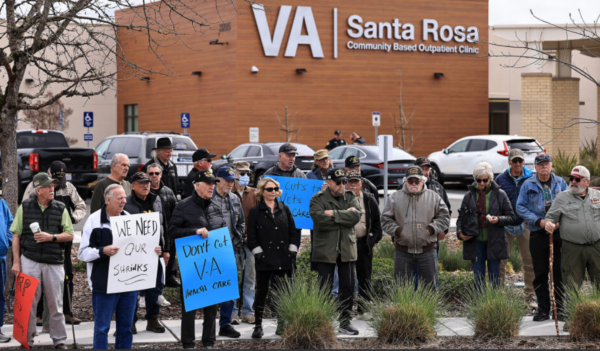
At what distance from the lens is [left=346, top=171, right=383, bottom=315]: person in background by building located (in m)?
9.17

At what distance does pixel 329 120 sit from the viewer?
35.5m

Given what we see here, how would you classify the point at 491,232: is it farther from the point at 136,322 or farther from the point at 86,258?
the point at 86,258

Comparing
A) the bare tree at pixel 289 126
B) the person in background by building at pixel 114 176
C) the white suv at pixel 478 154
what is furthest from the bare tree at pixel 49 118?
the person in background by building at pixel 114 176

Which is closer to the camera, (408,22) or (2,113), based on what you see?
(2,113)

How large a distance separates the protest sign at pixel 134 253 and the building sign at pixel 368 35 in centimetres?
2693

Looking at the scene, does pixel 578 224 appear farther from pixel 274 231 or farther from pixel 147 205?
pixel 147 205

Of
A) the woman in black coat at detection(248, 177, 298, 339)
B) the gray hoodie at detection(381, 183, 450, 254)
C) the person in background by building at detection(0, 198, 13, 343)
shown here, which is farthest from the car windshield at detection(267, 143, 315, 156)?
the person in background by building at detection(0, 198, 13, 343)

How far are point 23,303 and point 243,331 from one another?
2317 millimetres

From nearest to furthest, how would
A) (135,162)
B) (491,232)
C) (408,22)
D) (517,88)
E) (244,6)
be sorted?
(491,232)
(135,162)
(244,6)
(408,22)
(517,88)

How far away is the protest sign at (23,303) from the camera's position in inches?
301

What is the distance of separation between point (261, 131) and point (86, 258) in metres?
27.7

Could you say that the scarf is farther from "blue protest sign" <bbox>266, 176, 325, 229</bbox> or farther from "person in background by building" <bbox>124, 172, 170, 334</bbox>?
"person in background by building" <bbox>124, 172, 170, 334</bbox>

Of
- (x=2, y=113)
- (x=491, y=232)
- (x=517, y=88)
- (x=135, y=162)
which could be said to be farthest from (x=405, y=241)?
(x=517, y=88)

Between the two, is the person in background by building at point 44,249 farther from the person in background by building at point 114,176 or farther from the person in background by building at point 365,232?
the person in background by building at point 365,232
